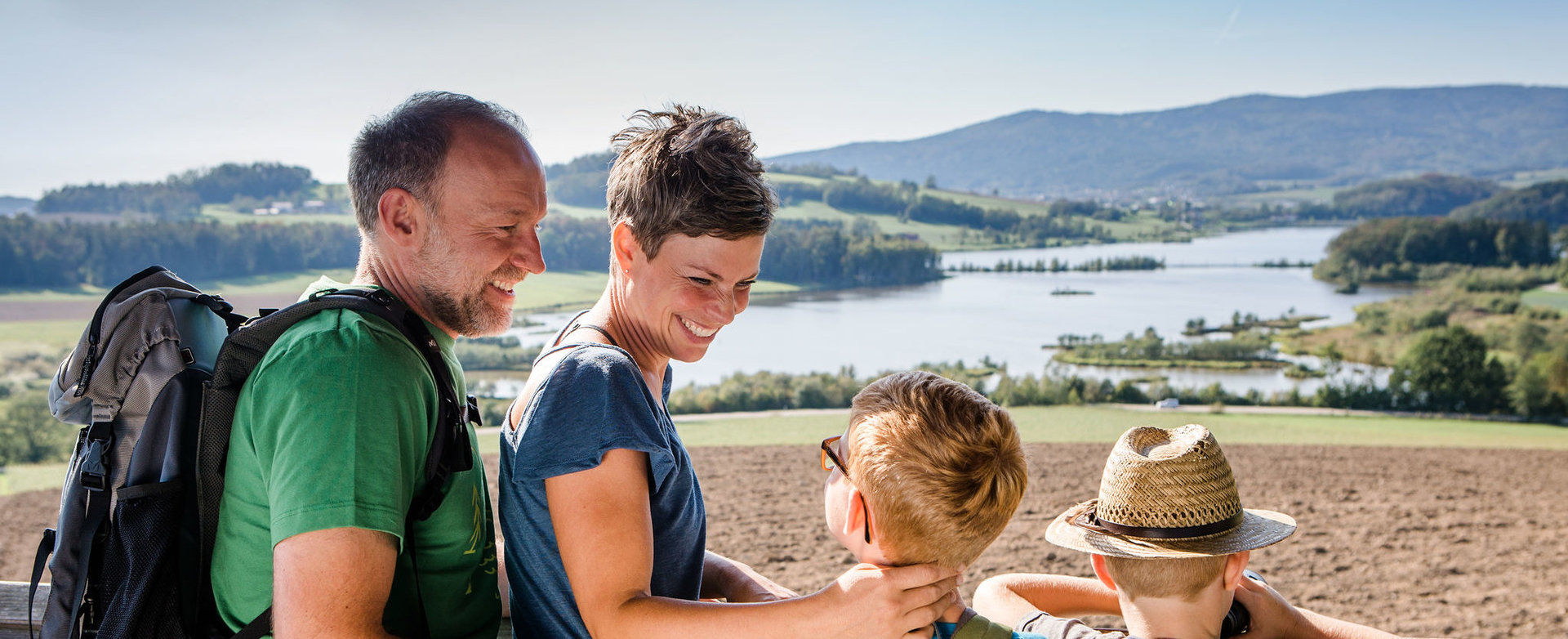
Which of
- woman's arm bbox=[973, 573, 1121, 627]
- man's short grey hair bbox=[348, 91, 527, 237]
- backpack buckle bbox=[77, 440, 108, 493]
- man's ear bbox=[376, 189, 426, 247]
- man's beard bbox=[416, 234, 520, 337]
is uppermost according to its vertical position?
man's short grey hair bbox=[348, 91, 527, 237]

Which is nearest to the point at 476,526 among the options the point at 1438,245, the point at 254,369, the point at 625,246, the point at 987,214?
the point at 254,369

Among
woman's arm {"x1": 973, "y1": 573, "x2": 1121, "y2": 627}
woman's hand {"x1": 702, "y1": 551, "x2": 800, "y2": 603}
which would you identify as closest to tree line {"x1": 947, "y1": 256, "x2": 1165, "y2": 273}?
woman's arm {"x1": 973, "y1": 573, "x2": 1121, "y2": 627}

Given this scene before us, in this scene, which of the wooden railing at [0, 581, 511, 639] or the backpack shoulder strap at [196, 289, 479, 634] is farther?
the wooden railing at [0, 581, 511, 639]

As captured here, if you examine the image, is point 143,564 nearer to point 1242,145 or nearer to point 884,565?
point 884,565

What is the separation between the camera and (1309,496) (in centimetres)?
1510

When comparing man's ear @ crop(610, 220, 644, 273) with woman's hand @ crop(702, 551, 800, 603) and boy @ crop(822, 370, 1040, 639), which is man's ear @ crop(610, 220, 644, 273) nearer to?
boy @ crop(822, 370, 1040, 639)

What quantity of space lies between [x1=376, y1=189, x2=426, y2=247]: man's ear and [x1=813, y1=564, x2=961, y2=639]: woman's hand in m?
1.10

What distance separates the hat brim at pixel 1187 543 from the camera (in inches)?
72.4

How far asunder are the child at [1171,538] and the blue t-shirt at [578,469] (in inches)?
32.2

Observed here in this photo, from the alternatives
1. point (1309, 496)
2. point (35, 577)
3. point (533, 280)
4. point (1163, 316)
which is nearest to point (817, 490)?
point (1309, 496)

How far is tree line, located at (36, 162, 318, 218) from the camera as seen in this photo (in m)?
68.0

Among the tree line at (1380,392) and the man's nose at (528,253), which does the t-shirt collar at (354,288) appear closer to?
the man's nose at (528,253)

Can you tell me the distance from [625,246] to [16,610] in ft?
6.03

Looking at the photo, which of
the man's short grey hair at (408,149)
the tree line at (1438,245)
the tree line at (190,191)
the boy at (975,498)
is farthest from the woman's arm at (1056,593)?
the tree line at (1438,245)
